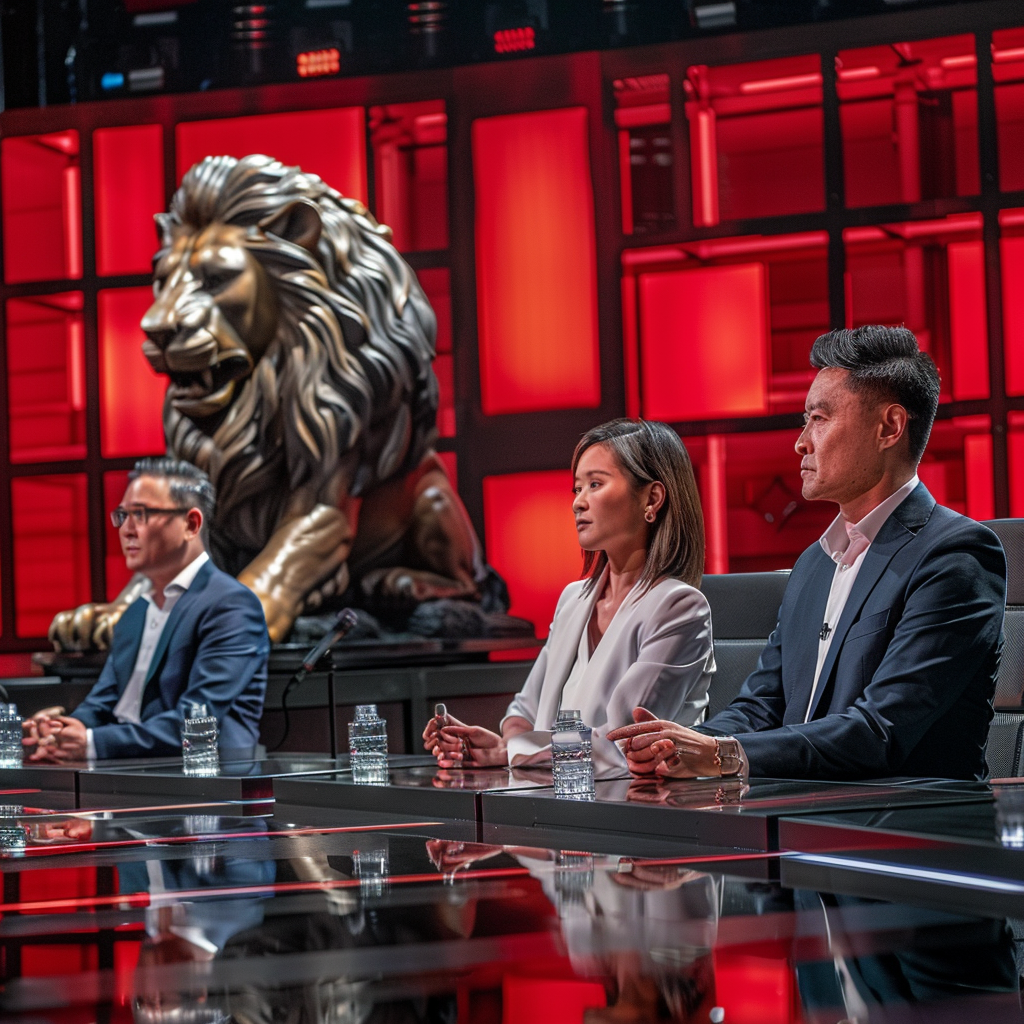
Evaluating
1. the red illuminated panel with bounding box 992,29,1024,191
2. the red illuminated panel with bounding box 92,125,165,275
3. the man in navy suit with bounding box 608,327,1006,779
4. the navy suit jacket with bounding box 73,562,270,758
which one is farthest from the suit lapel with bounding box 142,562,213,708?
the red illuminated panel with bounding box 992,29,1024,191

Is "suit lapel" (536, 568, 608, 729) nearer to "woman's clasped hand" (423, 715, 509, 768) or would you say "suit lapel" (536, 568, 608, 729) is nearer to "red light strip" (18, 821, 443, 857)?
"woman's clasped hand" (423, 715, 509, 768)

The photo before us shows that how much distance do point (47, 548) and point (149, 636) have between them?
2259 millimetres

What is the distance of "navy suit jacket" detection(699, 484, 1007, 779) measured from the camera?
Answer: 1827 mm

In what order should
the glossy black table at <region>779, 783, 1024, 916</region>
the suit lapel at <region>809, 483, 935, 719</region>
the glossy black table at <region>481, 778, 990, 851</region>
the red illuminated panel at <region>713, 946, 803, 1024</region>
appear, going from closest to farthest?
the red illuminated panel at <region>713, 946, 803, 1024</region>, the glossy black table at <region>779, 783, 1024, 916</region>, the glossy black table at <region>481, 778, 990, 851</region>, the suit lapel at <region>809, 483, 935, 719</region>

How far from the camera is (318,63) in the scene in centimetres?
509

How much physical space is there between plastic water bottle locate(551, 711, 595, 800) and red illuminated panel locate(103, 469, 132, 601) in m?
3.90

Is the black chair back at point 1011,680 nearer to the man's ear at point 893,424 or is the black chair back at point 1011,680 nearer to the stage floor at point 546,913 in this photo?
the man's ear at point 893,424

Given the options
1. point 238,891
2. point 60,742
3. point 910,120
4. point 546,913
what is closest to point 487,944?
point 546,913

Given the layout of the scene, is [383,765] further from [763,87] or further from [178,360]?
[763,87]

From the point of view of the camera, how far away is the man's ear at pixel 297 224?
412 centimetres

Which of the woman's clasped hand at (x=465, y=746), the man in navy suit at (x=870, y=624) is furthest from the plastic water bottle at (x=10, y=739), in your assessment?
the man in navy suit at (x=870, y=624)

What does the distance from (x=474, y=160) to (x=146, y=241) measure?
1.23 m

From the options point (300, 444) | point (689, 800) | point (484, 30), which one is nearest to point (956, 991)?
point (689, 800)

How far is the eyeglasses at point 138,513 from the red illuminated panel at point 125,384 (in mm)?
2014
